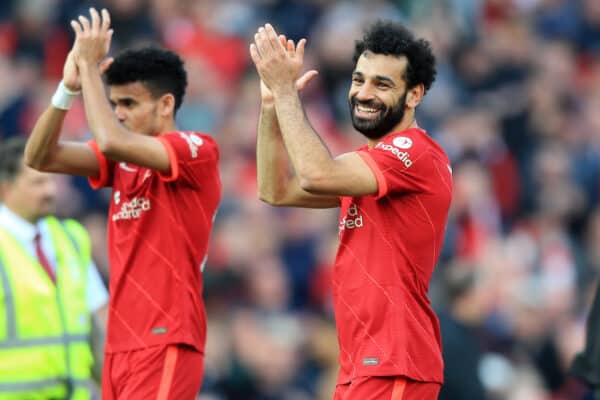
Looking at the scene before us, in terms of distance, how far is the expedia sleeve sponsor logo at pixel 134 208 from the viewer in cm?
686

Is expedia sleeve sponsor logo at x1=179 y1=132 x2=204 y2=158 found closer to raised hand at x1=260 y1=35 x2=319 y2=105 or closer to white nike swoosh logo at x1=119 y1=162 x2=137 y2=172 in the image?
white nike swoosh logo at x1=119 y1=162 x2=137 y2=172

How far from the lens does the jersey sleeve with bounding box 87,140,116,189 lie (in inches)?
280

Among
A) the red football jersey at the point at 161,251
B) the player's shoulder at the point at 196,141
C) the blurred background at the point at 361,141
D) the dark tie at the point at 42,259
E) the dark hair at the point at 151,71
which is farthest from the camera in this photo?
the blurred background at the point at 361,141

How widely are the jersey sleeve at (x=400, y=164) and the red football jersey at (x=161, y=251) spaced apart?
42.2 inches

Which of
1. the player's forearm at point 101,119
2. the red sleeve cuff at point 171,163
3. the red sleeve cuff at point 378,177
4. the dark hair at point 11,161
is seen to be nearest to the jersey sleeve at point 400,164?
the red sleeve cuff at point 378,177

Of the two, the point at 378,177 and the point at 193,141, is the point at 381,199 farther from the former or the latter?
the point at 193,141

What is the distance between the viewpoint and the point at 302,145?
593cm

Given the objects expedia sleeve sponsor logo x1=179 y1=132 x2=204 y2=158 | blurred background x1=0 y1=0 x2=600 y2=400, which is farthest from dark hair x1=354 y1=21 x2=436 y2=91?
blurred background x1=0 y1=0 x2=600 y2=400

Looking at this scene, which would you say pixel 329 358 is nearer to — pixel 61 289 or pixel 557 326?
pixel 557 326

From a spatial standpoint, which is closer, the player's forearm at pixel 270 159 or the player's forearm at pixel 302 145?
the player's forearm at pixel 302 145

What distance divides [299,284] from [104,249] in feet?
5.46

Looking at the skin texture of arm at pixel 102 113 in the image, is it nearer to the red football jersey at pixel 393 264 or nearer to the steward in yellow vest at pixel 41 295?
the red football jersey at pixel 393 264

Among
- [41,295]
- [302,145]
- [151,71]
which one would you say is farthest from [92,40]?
[41,295]

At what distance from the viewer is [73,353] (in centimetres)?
761
